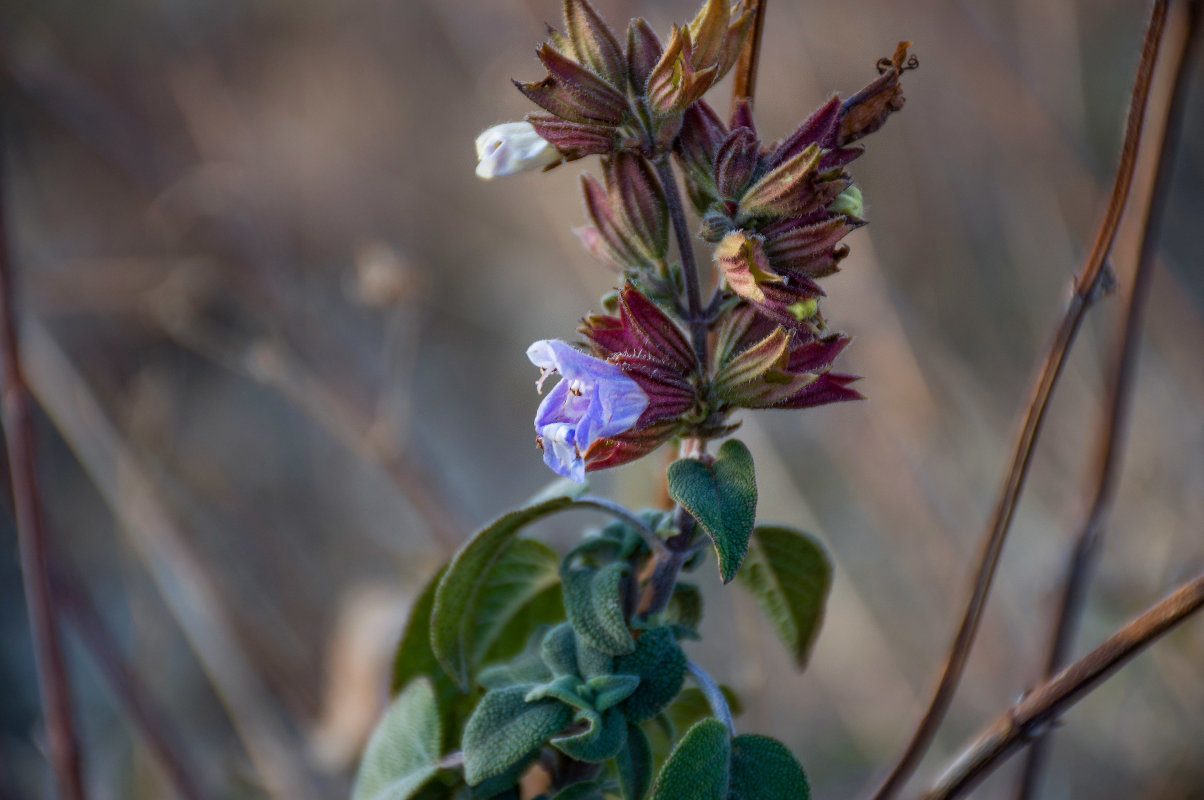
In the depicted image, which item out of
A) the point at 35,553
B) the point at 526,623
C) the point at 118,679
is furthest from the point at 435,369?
Answer: the point at 526,623

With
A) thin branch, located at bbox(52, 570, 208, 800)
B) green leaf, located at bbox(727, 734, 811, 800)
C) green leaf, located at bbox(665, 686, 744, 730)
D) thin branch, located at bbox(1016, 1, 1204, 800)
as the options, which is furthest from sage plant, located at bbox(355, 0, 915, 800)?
thin branch, located at bbox(52, 570, 208, 800)

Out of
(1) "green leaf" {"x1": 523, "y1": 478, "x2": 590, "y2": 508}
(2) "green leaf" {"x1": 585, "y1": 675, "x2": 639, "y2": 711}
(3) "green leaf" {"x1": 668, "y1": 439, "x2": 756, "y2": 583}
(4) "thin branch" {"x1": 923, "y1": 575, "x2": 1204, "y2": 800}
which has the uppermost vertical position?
(1) "green leaf" {"x1": 523, "y1": 478, "x2": 590, "y2": 508}

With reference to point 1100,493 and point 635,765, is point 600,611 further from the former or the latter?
point 1100,493

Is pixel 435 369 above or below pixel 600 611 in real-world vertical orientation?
above

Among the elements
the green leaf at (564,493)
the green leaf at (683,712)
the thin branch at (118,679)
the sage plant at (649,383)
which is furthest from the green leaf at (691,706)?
the thin branch at (118,679)

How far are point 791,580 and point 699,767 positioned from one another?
21 centimetres

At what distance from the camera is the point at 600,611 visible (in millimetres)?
578

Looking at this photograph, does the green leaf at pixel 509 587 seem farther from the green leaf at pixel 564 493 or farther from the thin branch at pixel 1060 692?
the thin branch at pixel 1060 692

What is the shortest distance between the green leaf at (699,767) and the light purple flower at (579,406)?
0.19 m

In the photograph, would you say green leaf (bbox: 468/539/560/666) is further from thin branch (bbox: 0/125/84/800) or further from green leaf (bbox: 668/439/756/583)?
thin branch (bbox: 0/125/84/800)

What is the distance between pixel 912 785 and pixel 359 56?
345 cm

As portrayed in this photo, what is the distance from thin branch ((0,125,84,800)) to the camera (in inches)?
32.1

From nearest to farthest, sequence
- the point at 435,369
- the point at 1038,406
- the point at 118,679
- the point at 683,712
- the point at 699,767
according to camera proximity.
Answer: the point at 699,767, the point at 1038,406, the point at 683,712, the point at 118,679, the point at 435,369

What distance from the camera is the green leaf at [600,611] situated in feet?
1.87
